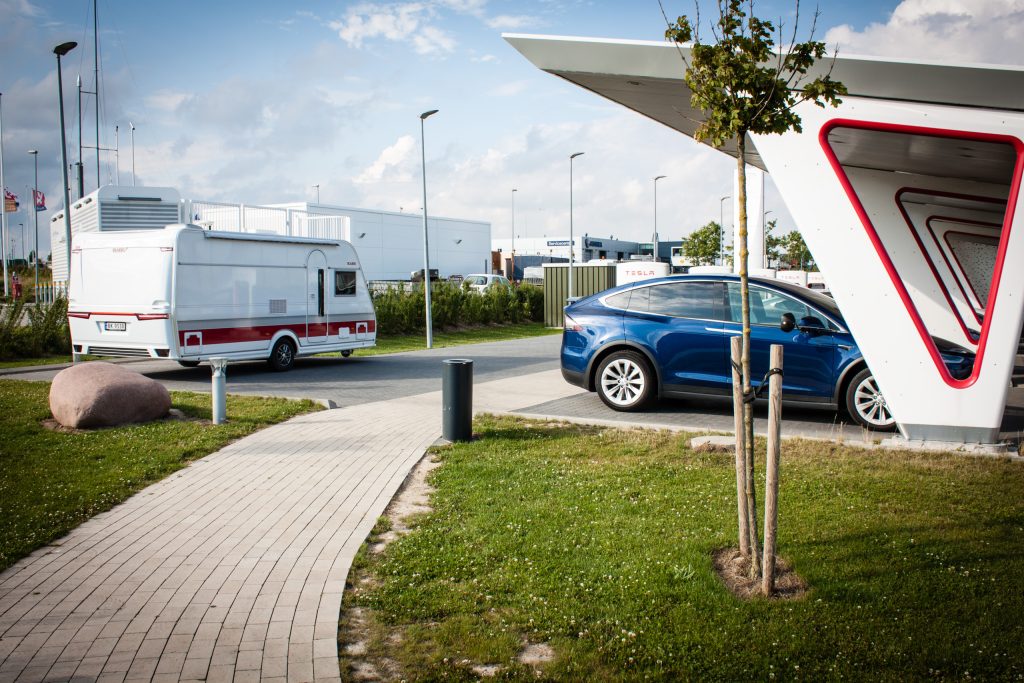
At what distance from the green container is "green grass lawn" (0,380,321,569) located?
1929 cm

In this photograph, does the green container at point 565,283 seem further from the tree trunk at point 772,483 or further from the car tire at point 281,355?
the tree trunk at point 772,483

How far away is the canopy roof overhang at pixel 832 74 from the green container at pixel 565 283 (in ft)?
65.7

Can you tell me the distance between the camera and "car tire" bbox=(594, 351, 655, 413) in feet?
34.2

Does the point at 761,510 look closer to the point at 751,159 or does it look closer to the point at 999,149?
the point at 999,149

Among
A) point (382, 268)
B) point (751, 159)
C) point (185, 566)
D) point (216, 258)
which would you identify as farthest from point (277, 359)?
point (382, 268)

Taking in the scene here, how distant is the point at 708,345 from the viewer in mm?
10000

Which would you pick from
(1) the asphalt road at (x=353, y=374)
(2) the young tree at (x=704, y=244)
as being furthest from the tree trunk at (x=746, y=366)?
(2) the young tree at (x=704, y=244)

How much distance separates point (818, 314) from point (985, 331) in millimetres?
2103

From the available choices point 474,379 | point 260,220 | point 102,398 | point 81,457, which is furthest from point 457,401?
point 260,220

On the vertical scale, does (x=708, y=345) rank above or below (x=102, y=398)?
above

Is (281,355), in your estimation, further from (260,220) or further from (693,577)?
(260,220)

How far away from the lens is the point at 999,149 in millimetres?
8586

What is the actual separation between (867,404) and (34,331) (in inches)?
690

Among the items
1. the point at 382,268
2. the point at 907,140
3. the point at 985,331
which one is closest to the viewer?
the point at 985,331
